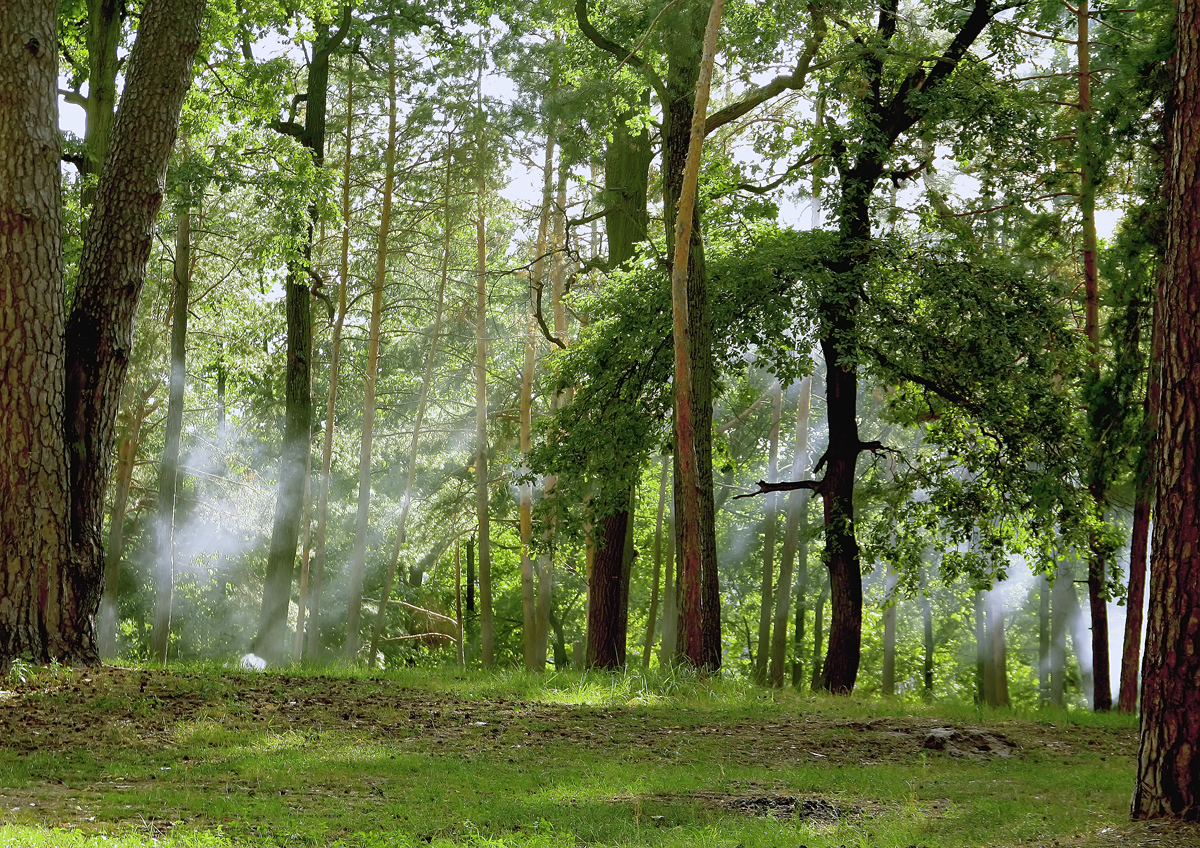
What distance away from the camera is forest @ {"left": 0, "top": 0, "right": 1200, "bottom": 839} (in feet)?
26.1

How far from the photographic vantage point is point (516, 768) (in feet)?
21.2

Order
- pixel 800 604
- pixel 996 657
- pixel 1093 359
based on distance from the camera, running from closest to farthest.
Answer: pixel 1093 359 → pixel 996 657 → pixel 800 604

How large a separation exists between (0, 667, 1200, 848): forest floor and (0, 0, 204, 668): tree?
2.25 ft

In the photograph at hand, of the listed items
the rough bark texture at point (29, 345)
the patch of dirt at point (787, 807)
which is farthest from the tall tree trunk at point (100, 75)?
the patch of dirt at point (787, 807)

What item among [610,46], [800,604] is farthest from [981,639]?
[610,46]

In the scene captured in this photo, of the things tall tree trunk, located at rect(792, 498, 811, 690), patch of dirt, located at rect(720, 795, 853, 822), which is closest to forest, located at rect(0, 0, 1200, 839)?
patch of dirt, located at rect(720, 795, 853, 822)

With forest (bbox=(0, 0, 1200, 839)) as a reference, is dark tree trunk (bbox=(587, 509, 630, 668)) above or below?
below

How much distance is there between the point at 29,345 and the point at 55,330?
25 centimetres

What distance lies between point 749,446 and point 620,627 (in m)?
17.5

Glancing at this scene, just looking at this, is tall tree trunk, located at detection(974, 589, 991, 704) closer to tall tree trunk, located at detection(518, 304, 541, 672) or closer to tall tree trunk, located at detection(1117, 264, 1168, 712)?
tall tree trunk, located at detection(518, 304, 541, 672)

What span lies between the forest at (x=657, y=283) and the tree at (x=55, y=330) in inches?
1.1

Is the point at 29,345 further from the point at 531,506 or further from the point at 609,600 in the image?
the point at 531,506

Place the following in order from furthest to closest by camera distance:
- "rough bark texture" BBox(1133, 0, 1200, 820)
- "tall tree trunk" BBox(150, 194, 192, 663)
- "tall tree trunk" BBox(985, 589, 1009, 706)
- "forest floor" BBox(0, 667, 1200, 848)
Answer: "tall tree trunk" BBox(985, 589, 1009, 706) < "tall tree trunk" BBox(150, 194, 192, 663) < "rough bark texture" BBox(1133, 0, 1200, 820) < "forest floor" BBox(0, 667, 1200, 848)

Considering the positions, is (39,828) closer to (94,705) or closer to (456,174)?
(94,705)
